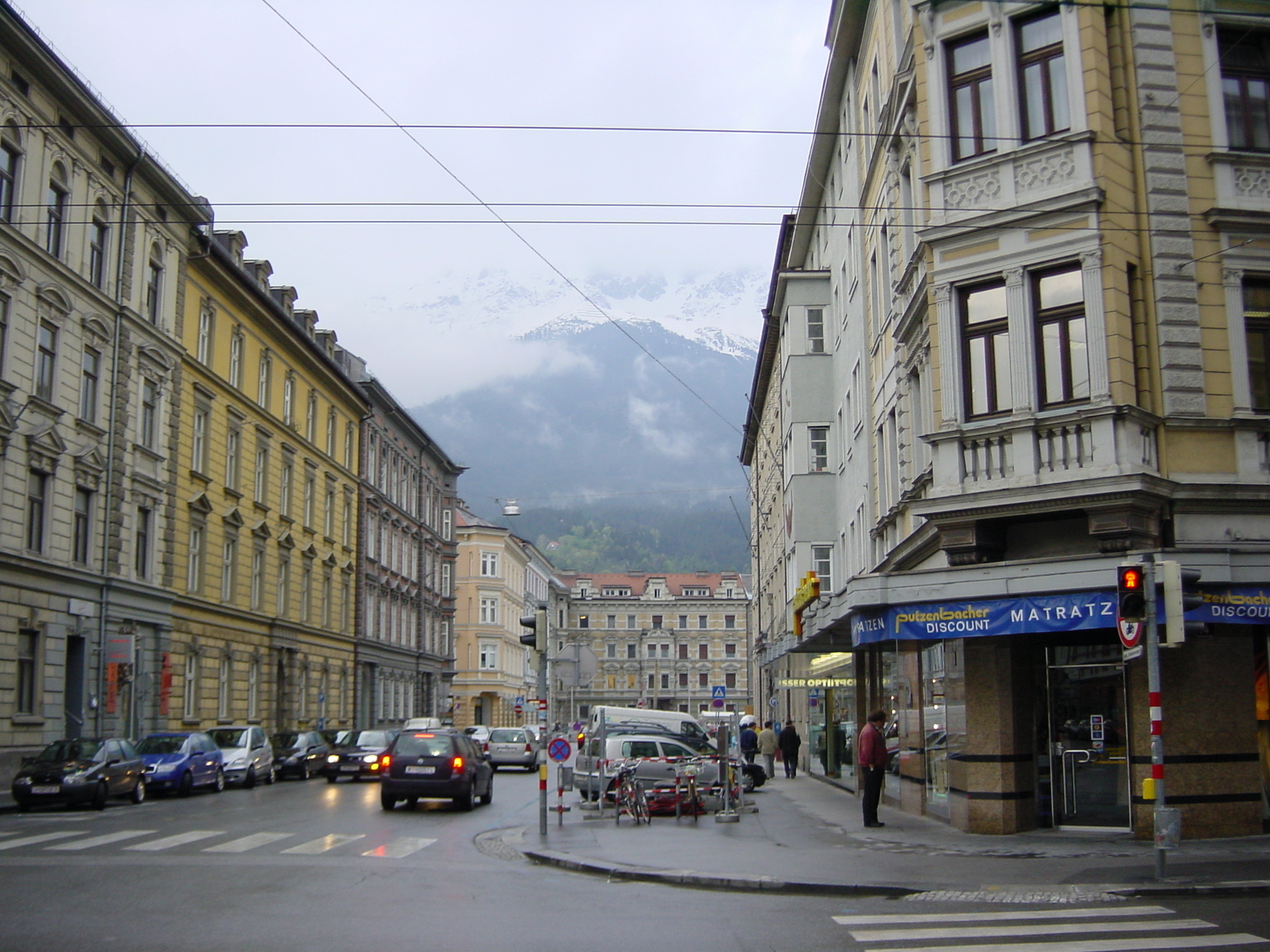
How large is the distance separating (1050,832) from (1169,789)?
2060mm

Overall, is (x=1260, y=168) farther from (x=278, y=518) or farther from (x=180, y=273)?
(x=278, y=518)

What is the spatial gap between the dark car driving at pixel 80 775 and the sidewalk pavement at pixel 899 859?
8770mm

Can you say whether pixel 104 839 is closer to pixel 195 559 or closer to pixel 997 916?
pixel 997 916

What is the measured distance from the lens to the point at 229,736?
3588 centimetres

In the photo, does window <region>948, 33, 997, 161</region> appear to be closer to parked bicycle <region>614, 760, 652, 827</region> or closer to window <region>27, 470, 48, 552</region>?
parked bicycle <region>614, 760, 652, 827</region>

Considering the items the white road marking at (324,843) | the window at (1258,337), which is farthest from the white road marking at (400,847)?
the window at (1258,337)

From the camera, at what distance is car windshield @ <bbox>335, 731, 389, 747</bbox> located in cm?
4088

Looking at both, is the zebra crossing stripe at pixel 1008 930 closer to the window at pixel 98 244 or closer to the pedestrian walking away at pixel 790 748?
the pedestrian walking away at pixel 790 748

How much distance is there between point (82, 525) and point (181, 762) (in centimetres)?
845

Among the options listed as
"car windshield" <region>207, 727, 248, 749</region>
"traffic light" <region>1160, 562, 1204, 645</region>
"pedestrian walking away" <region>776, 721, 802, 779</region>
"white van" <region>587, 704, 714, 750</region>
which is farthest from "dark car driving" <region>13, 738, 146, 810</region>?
"traffic light" <region>1160, 562, 1204, 645</region>

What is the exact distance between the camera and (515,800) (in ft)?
98.4

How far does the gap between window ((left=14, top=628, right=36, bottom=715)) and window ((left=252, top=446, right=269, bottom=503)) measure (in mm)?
16269

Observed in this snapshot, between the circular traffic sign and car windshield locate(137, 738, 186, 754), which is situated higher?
the circular traffic sign

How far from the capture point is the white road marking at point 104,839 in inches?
667
